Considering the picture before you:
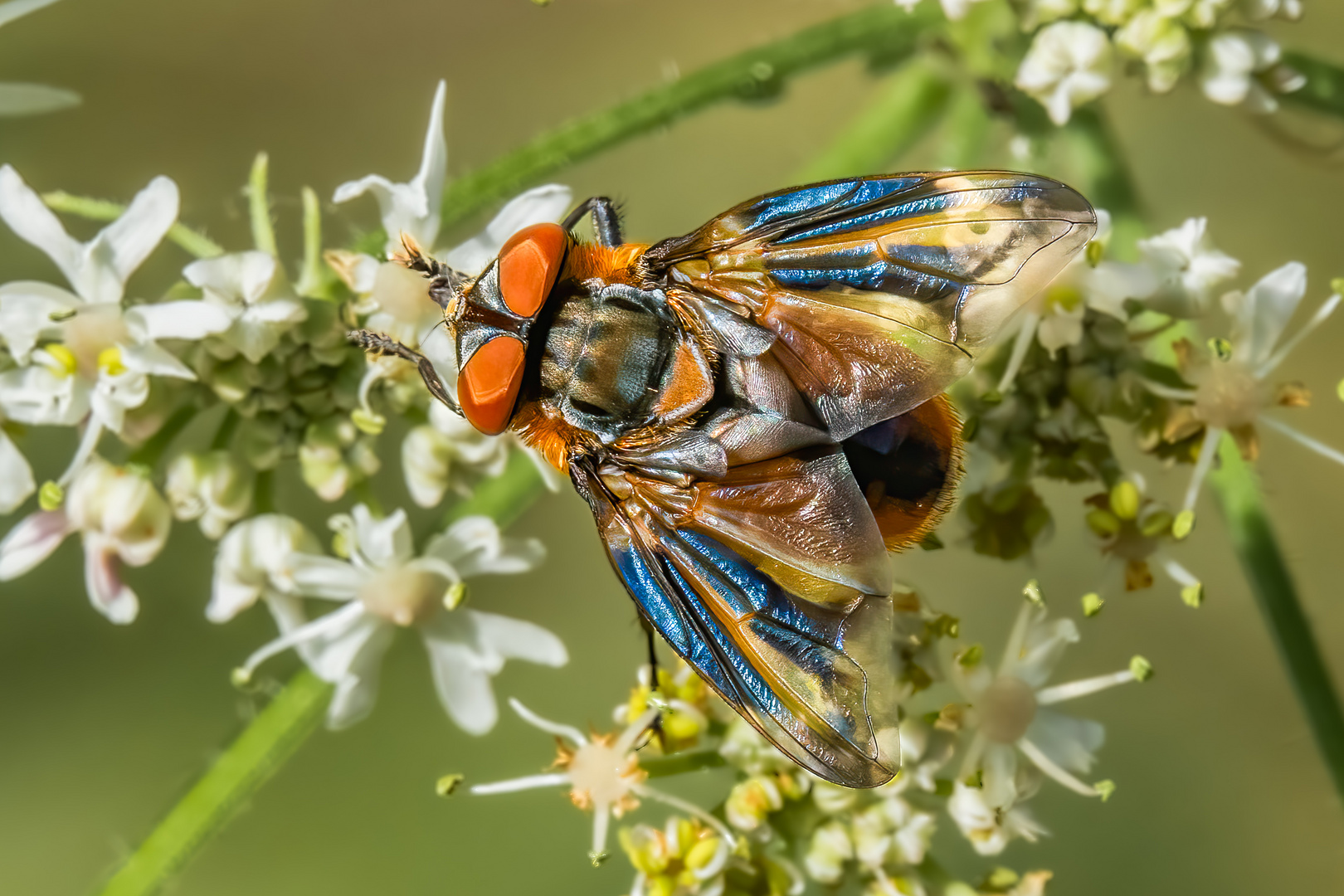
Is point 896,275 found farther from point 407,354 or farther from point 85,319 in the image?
point 85,319

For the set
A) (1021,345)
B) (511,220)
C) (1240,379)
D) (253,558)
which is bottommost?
(1240,379)

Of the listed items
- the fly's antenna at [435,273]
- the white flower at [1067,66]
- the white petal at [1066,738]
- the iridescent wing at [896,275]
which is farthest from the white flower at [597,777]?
the white flower at [1067,66]

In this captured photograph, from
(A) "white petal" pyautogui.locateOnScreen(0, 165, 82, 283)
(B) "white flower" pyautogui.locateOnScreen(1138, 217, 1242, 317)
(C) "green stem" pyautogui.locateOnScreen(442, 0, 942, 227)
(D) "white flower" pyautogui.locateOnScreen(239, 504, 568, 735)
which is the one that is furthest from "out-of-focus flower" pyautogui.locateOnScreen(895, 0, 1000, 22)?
(A) "white petal" pyautogui.locateOnScreen(0, 165, 82, 283)

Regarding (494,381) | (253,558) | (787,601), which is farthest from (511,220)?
(787,601)

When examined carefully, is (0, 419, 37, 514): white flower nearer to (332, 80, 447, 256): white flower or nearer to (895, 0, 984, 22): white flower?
(332, 80, 447, 256): white flower

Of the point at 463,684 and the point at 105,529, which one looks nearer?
the point at 105,529

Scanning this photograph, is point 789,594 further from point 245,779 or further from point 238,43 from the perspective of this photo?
point 238,43

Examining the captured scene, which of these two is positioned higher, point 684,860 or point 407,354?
point 407,354
